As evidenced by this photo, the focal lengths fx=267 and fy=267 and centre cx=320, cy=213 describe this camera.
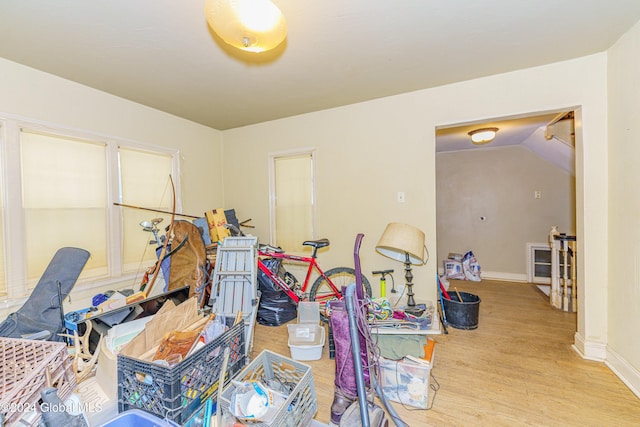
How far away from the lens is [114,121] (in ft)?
8.99

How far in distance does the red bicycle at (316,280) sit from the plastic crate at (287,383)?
4.19 ft

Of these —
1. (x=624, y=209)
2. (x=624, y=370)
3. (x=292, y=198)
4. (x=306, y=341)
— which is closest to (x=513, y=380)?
(x=624, y=370)

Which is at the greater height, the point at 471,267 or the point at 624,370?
the point at 471,267

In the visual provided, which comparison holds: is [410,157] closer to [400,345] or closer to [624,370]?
[400,345]

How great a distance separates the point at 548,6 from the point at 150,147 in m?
3.65

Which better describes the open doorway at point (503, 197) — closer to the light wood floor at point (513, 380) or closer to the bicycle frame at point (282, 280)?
the light wood floor at point (513, 380)

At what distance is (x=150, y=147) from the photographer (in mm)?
3072

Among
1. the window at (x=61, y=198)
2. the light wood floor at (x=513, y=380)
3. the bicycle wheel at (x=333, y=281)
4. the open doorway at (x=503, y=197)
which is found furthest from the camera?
the open doorway at (x=503, y=197)

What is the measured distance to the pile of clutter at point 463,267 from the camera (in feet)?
14.9

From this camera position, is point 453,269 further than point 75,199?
Yes

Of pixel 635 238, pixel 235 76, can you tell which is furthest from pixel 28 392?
pixel 635 238

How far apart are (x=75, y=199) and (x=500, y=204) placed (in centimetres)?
586

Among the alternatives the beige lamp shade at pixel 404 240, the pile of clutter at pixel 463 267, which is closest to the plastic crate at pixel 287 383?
the beige lamp shade at pixel 404 240

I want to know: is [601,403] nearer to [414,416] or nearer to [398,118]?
[414,416]
